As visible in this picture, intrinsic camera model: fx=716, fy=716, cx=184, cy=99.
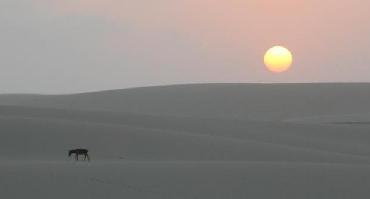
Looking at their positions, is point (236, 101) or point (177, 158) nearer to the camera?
point (177, 158)

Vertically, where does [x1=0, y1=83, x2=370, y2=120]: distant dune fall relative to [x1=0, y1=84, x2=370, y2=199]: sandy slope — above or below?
above

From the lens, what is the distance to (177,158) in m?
15.9

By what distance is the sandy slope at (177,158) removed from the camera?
1056 cm

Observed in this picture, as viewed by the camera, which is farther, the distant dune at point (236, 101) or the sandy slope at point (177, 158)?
the distant dune at point (236, 101)

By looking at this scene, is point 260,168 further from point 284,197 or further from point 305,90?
point 305,90

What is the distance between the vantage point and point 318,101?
5116 cm

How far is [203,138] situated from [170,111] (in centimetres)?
2963

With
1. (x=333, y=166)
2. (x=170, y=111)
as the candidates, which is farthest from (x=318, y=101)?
(x=333, y=166)

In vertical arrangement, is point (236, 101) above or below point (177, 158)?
above

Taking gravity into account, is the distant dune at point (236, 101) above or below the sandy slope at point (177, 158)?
above

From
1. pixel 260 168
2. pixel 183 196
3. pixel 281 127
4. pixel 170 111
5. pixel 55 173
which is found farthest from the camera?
pixel 170 111

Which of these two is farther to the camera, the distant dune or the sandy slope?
the distant dune

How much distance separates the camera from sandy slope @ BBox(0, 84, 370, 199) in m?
10.6

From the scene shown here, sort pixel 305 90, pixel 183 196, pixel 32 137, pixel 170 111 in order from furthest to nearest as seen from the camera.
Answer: pixel 305 90, pixel 170 111, pixel 32 137, pixel 183 196
